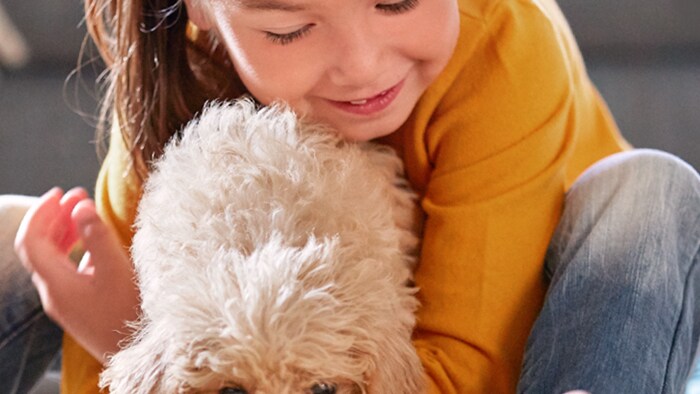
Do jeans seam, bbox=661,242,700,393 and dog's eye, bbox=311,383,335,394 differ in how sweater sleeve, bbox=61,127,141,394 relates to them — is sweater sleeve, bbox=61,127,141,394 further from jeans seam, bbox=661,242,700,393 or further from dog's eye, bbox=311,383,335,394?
jeans seam, bbox=661,242,700,393

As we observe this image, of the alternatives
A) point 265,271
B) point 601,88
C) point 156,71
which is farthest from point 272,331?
point 601,88

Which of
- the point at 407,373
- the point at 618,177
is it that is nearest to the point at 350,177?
the point at 407,373

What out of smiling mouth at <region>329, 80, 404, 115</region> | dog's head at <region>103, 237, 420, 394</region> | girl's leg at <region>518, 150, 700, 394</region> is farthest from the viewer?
smiling mouth at <region>329, 80, 404, 115</region>

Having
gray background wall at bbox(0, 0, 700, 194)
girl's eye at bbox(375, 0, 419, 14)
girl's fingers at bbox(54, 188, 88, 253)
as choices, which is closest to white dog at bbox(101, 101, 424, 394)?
girl's eye at bbox(375, 0, 419, 14)

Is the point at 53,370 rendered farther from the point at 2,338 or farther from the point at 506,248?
the point at 506,248

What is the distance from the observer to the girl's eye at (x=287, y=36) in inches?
40.8

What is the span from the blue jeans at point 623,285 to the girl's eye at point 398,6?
0.31 metres

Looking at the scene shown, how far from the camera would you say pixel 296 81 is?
3.51 ft

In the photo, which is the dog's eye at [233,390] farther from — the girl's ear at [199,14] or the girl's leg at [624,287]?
the girl's ear at [199,14]

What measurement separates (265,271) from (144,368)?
0.14 metres

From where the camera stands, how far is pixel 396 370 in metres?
0.87

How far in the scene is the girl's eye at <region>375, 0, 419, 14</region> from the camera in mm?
1022

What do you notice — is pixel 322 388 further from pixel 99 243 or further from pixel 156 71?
pixel 156 71

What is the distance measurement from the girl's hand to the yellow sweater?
0.07 metres
